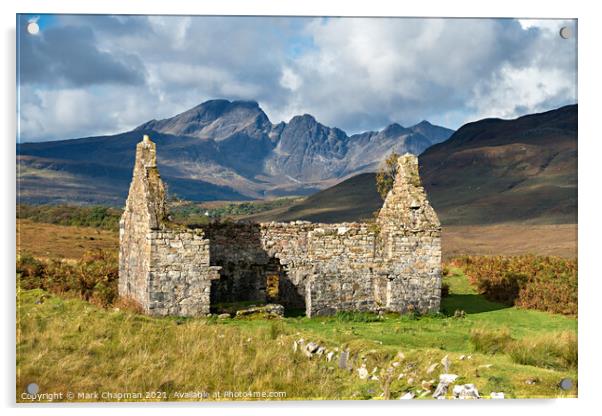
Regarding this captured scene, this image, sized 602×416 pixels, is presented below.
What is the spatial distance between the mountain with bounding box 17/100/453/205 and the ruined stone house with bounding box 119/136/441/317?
8225 centimetres

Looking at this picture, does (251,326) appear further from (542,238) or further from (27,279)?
→ (542,238)

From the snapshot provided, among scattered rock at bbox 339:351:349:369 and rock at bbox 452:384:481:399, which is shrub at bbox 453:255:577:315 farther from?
scattered rock at bbox 339:351:349:369

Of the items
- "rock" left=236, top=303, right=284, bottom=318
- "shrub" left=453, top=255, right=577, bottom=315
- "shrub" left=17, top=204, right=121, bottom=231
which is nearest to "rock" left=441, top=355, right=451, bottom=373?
"rock" left=236, top=303, right=284, bottom=318

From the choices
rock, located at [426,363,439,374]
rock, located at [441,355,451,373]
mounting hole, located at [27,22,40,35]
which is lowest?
rock, located at [426,363,439,374]

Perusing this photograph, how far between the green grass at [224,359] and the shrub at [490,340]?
0.14 m

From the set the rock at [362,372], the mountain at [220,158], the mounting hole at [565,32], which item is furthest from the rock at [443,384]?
the mountain at [220,158]

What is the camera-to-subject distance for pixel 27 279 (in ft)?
57.9

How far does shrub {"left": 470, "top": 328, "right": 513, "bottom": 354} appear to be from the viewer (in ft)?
45.6

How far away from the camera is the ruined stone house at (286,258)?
52.2ft

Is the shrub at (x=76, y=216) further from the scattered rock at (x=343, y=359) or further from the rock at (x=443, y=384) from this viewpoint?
the rock at (x=443, y=384)

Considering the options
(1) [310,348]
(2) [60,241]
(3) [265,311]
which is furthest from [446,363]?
(2) [60,241]

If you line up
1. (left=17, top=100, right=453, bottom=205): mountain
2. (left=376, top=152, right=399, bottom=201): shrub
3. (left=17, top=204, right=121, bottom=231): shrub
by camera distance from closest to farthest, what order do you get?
(left=376, top=152, right=399, bottom=201): shrub, (left=17, top=204, right=121, bottom=231): shrub, (left=17, top=100, right=453, bottom=205): mountain

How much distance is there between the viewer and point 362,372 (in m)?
11.9

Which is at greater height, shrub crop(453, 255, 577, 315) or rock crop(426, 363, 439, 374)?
shrub crop(453, 255, 577, 315)
